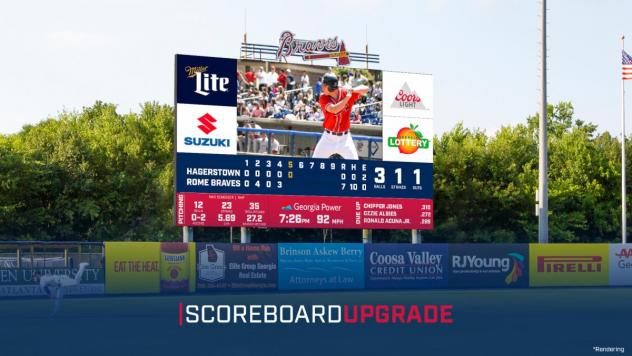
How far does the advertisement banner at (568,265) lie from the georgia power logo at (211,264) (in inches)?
419

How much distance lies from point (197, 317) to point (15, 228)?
26.1 meters

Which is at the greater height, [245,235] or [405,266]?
[245,235]

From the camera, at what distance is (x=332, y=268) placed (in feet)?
99.0

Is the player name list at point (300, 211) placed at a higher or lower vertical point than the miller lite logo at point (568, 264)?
higher

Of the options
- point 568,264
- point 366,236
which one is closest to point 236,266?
point 366,236

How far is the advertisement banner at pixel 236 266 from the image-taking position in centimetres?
2834

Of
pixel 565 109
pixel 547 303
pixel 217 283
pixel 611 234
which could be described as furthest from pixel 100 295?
pixel 565 109

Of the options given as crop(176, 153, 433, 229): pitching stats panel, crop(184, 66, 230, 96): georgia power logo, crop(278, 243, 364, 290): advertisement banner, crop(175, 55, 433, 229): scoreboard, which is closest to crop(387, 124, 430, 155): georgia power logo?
crop(175, 55, 433, 229): scoreboard

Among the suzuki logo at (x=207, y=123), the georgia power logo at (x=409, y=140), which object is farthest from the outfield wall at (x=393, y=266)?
the suzuki logo at (x=207, y=123)

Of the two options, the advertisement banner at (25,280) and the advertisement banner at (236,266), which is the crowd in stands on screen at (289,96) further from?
the advertisement banner at (25,280)

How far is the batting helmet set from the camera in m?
29.2

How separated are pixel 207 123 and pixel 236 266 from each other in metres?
4.48

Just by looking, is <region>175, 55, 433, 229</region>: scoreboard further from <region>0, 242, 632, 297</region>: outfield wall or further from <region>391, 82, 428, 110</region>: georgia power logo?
<region>0, 242, 632, 297</region>: outfield wall

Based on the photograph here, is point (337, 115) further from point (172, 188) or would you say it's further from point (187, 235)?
point (172, 188)
